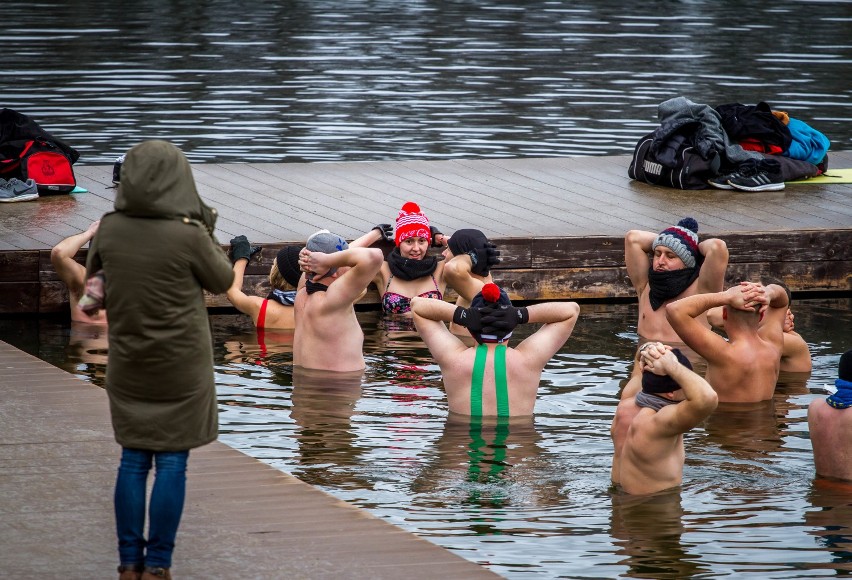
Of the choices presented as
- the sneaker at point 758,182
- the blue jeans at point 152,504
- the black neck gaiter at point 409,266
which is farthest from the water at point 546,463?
the sneaker at point 758,182

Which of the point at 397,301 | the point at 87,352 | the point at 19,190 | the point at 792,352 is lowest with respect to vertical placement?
the point at 87,352

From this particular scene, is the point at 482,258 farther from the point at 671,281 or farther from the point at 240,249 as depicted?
the point at 240,249

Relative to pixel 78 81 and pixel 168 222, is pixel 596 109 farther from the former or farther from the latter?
pixel 168 222

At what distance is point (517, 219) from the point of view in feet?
45.9

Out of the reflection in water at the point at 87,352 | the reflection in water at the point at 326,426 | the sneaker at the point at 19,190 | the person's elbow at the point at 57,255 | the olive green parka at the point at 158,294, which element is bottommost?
the reflection in water at the point at 87,352

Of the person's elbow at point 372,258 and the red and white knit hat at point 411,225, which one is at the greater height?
the person's elbow at point 372,258

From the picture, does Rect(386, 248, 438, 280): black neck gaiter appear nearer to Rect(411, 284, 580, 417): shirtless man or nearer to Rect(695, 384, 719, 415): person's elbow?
Rect(411, 284, 580, 417): shirtless man

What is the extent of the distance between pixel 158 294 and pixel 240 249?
24.0ft

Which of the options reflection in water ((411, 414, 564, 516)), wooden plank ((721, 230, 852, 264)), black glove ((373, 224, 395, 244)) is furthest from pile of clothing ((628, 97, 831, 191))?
reflection in water ((411, 414, 564, 516))

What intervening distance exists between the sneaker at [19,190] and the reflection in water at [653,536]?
26.6ft

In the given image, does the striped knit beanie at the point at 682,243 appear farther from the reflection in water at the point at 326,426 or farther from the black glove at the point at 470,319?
the black glove at the point at 470,319

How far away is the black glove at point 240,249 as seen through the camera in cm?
1243

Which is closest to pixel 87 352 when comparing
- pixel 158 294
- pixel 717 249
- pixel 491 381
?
pixel 491 381

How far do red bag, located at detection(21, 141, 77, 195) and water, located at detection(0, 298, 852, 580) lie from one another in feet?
7.19
